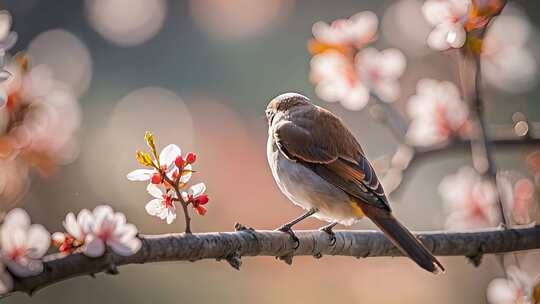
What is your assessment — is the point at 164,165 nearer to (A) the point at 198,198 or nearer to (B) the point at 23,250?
(A) the point at 198,198

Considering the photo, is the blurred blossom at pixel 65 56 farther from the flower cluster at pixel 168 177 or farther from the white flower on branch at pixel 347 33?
the flower cluster at pixel 168 177

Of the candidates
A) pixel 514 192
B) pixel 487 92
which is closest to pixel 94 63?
pixel 487 92

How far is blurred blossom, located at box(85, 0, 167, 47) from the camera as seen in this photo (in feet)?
19.8

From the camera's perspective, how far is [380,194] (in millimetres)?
2707

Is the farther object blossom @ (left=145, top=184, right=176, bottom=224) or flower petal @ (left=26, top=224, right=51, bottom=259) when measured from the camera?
blossom @ (left=145, top=184, right=176, bottom=224)

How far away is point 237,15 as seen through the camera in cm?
611

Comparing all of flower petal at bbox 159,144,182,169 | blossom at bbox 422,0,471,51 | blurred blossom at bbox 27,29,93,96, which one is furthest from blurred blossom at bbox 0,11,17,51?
blurred blossom at bbox 27,29,93,96

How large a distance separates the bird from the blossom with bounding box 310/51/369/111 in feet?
0.59

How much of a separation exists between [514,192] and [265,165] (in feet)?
7.37

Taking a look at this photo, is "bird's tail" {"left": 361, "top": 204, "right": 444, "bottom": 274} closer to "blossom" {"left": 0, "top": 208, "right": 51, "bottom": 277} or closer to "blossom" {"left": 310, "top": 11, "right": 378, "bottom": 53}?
"blossom" {"left": 310, "top": 11, "right": 378, "bottom": 53}

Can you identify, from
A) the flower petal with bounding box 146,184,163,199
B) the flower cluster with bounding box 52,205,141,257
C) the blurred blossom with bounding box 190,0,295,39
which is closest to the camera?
the flower cluster with bounding box 52,205,141,257

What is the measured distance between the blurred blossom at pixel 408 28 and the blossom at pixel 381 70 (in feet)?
7.33

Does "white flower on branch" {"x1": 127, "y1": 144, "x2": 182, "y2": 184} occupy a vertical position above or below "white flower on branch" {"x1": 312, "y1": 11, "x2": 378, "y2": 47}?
above

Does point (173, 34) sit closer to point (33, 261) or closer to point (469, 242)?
point (469, 242)
